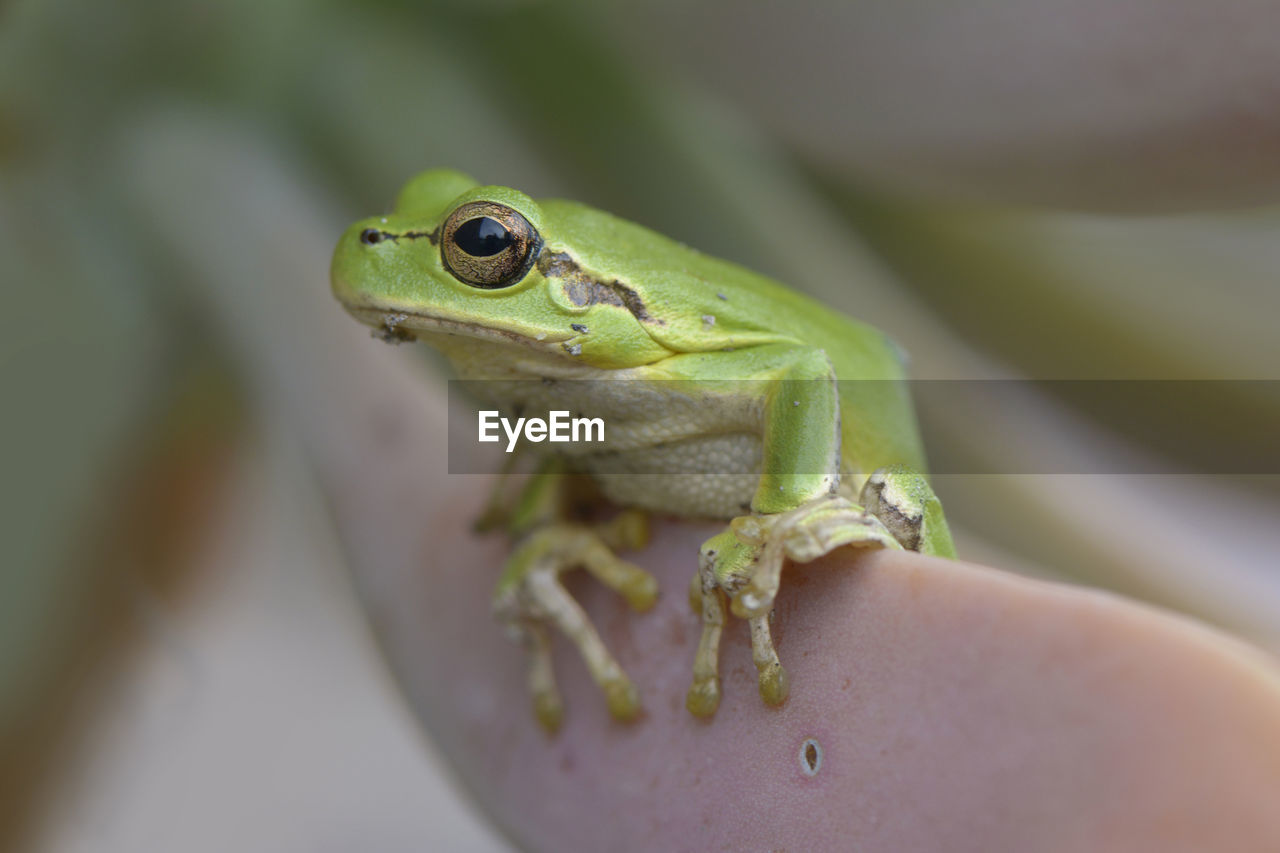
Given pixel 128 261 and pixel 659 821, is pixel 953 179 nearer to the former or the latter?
pixel 659 821

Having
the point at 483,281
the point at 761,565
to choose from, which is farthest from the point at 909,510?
the point at 483,281

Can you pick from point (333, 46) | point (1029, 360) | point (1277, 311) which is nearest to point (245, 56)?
point (333, 46)

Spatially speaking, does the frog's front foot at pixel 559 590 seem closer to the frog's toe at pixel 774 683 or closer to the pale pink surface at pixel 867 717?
the pale pink surface at pixel 867 717

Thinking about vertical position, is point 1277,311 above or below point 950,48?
below

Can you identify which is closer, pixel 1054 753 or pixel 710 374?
pixel 1054 753

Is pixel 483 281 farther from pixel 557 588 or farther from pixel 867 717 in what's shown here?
pixel 867 717

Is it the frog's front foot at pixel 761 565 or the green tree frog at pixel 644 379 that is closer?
the frog's front foot at pixel 761 565

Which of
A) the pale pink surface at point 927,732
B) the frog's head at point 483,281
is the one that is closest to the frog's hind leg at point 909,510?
the pale pink surface at point 927,732
